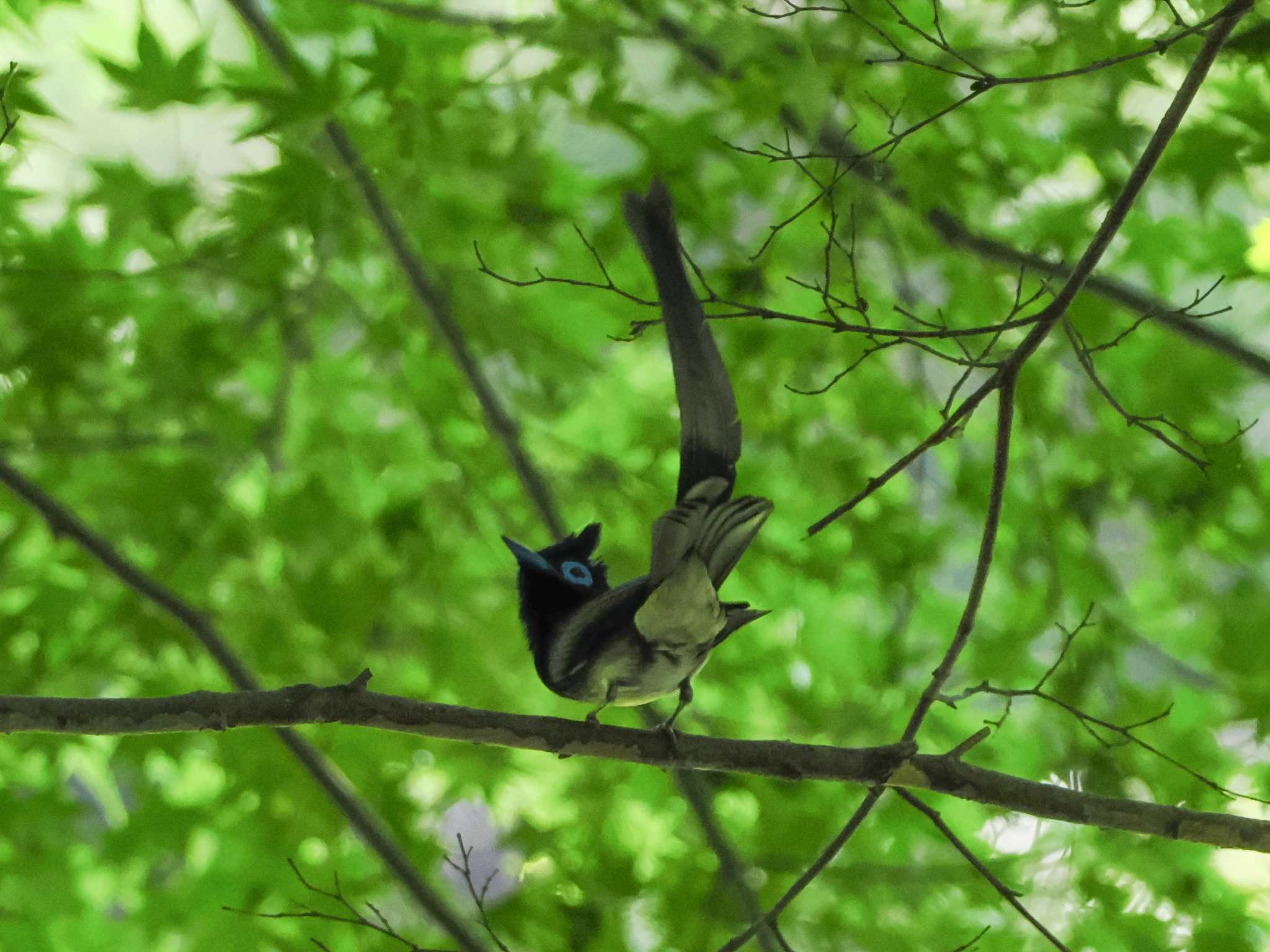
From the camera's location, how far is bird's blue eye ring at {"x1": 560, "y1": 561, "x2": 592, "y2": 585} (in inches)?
57.7

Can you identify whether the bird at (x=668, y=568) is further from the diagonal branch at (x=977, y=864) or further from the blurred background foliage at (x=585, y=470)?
the blurred background foliage at (x=585, y=470)

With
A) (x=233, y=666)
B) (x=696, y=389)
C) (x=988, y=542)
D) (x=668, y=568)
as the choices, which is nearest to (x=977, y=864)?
(x=988, y=542)

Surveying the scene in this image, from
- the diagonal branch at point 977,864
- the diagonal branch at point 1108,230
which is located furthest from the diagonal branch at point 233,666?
the diagonal branch at point 1108,230

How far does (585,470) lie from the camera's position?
2738 millimetres

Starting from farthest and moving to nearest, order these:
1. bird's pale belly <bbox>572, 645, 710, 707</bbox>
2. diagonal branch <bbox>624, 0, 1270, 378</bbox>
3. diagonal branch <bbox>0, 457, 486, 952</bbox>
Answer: diagonal branch <bbox>624, 0, 1270, 378</bbox>
diagonal branch <bbox>0, 457, 486, 952</bbox>
bird's pale belly <bbox>572, 645, 710, 707</bbox>

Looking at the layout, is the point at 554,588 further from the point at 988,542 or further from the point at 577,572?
the point at 988,542

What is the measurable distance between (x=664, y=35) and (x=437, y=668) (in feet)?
4.87

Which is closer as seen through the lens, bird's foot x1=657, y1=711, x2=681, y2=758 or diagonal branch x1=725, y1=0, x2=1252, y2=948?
diagonal branch x1=725, y1=0, x2=1252, y2=948

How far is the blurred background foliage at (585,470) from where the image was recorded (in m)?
2.39

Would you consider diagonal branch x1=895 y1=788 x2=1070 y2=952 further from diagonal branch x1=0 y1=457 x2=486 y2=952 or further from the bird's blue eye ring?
diagonal branch x1=0 y1=457 x2=486 y2=952

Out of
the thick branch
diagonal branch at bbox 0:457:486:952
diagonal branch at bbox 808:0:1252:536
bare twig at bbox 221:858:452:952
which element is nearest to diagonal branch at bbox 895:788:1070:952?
the thick branch

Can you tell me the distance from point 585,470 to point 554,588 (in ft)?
4.21

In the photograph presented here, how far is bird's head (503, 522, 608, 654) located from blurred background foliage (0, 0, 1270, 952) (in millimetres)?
1051

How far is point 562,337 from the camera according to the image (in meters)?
2.84
